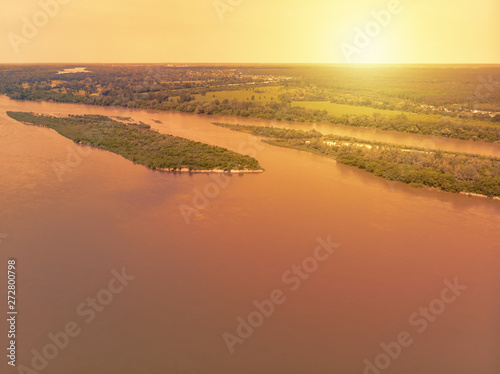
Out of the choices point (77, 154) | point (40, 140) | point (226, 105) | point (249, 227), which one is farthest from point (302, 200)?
point (226, 105)

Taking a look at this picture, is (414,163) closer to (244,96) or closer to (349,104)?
(349,104)

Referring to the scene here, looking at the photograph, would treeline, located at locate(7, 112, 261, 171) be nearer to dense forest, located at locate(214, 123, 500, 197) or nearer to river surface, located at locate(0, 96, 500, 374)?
river surface, located at locate(0, 96, 500, 374)

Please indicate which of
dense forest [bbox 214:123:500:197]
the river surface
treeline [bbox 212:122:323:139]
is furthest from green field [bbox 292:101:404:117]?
the river surface

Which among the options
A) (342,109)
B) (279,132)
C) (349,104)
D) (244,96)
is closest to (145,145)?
(279,132)

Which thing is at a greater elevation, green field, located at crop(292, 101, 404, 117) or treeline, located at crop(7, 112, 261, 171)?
green field, located at crop(292, 101, 404, 117)

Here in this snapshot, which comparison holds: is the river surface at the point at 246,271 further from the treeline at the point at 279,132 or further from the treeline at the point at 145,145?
the treeline at the point at 279,132
